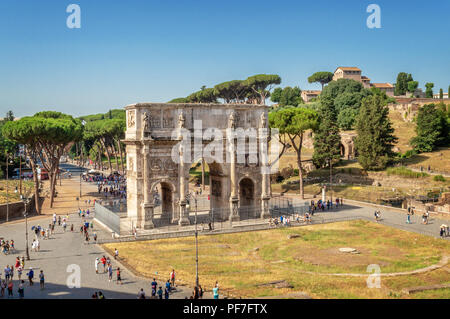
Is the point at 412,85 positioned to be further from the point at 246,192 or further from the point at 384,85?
the point at 246,192

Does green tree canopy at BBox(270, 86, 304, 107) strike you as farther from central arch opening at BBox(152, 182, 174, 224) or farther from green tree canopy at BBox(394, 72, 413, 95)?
central arch opening at BBox(152, 182, 174, 224)

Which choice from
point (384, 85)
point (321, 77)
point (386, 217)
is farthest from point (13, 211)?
point (384, 85)

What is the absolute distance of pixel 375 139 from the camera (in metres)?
70.4

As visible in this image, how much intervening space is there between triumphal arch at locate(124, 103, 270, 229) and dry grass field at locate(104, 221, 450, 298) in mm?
4782

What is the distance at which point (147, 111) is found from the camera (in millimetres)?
42750

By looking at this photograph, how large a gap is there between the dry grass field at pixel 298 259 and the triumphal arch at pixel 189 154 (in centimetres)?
478

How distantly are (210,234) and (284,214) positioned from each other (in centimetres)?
1117

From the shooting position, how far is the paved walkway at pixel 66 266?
1061 inches

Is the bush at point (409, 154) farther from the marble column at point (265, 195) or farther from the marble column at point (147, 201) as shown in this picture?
the marble column at point (147, 201)

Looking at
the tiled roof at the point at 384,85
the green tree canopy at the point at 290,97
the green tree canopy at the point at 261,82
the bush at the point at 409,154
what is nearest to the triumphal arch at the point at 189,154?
the bush at the point at 409,154

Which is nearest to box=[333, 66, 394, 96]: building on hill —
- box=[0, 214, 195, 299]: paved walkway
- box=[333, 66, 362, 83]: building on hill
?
box=[333, 66, 362, 83]: building on hill

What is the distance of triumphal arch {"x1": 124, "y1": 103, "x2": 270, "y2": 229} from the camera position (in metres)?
42.8

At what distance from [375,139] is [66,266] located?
52.9 m

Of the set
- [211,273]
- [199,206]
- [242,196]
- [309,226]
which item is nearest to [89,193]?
[199,206]
